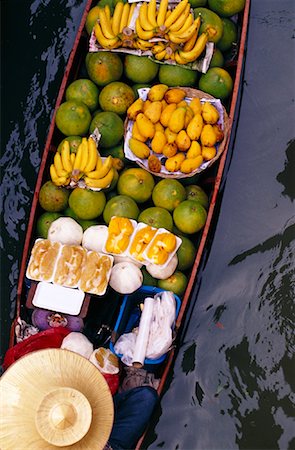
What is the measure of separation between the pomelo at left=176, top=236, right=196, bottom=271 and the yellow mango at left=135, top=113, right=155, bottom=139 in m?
0.79

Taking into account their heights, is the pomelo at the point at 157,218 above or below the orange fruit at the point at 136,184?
below

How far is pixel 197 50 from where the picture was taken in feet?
13.8

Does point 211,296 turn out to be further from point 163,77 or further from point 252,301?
point 163,77

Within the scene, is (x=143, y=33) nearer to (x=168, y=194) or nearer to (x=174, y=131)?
(x=174, y=131)

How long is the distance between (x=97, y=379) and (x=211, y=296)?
162cm

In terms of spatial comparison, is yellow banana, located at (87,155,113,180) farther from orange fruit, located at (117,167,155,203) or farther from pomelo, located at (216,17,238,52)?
pomelo, located at (216,17,238,52)

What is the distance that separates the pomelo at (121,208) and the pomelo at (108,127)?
482 mm

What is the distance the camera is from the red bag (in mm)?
3623

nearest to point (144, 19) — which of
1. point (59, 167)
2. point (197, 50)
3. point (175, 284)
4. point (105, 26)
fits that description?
point (105, 26)

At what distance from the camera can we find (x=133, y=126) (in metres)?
4.18

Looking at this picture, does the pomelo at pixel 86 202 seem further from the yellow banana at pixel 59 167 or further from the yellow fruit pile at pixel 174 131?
the yellow fruit pile at pixel 174 131

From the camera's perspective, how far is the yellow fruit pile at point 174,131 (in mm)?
4051

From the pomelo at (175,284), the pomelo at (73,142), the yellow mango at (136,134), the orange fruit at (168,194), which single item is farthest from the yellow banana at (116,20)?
the pomelo at (175,284)

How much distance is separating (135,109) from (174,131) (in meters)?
0.34
